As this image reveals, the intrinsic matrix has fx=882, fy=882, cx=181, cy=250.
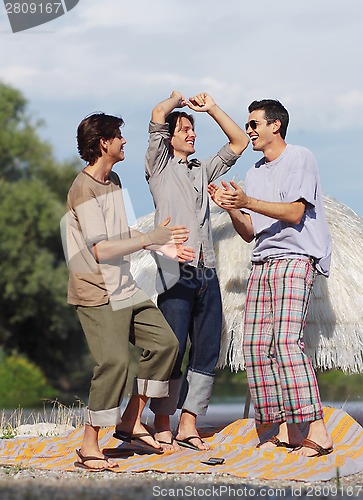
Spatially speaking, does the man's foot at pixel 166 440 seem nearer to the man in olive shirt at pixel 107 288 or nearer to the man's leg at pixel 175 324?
the man's leg at pixel 175 324

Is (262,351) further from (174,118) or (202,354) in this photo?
(174,118)

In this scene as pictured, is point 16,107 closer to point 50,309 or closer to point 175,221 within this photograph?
point 50,309

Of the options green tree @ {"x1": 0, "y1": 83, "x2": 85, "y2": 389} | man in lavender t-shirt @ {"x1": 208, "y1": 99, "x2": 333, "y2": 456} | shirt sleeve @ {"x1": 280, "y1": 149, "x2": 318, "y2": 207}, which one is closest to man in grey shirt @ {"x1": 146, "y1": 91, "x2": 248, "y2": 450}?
man in lavender t-shirt @ {"x1": 208, "y1": 99, "x2": 333, "y2": 456}

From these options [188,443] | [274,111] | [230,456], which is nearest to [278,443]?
[230,456]

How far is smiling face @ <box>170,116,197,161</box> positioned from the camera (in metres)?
5.56

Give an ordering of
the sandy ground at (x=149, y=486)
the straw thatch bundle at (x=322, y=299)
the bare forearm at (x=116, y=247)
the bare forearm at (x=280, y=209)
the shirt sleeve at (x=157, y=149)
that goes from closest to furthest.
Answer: the sandy ground at (x=149, y=486)
the bare forearm at (x=116, y=247)
the bare forearm at (x=280, y=209)
the shirt sleeve at (x=157, y=149)
the straw thatch bundle at (x=322, y=299)

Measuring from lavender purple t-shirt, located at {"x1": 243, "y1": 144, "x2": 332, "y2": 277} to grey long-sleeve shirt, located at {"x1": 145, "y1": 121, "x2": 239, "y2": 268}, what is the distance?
31cm

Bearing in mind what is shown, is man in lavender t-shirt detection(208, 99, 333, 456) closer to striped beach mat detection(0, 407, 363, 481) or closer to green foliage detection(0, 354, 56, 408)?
striped beach mat detection(0, 407, 363, 481)

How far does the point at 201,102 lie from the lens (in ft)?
18.4

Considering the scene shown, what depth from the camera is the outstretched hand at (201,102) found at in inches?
220

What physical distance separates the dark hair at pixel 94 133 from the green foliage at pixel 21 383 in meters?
14.6

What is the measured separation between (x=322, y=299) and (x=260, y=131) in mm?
1318

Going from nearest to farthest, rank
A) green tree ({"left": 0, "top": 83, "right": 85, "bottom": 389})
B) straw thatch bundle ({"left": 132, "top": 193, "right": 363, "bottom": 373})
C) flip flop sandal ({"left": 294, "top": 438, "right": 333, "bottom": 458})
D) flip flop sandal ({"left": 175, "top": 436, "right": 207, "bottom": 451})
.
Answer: flip flop sandal ({"left": 294, "top": 438, "right": 333, "bottom": 458}) → flip flop sandal ({"left": 175, "top": 436, "right": 207, "bottom": 451}) → straw thatch bundle ({"left": 132, "top": 193, "right": 363, "bottom": 373}) → green tree ({"left": 0, "top": 83, "right": 85, "bottom": 389})

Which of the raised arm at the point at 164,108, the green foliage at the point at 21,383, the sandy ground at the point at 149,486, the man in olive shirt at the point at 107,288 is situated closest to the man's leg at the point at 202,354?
the man in olive shirt at the point at 107,288
